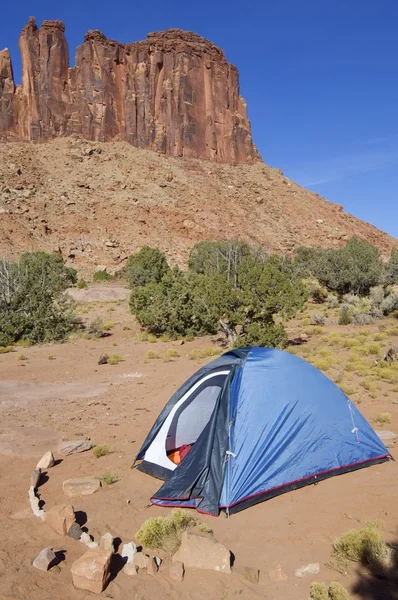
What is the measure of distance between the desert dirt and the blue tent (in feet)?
0.69

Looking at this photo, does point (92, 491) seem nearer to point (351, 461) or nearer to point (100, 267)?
point (351, 461)

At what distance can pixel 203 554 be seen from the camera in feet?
13.9

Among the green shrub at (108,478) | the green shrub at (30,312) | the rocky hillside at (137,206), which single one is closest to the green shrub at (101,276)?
the rocky hillside at (137,206)

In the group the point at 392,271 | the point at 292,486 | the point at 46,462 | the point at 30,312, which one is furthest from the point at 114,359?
the point at 392,271

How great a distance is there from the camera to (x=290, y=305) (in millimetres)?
15125

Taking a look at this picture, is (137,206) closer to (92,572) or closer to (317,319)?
(317,319)

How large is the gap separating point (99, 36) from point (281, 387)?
86.6 m

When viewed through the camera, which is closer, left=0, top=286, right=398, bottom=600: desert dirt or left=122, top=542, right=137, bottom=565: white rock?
left=0, top=286, right=398, bottom=600: desert dirt

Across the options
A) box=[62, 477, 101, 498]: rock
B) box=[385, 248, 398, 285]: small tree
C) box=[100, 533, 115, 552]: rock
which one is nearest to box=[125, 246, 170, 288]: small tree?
box=[385, 248, 398, 285]: small tree

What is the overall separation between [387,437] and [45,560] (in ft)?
18.0

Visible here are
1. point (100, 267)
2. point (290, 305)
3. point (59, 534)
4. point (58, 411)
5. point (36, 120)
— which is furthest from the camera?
point (36, 120)

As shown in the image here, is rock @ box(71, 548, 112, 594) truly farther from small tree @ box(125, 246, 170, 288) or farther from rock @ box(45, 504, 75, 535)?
small tree @ box(125, 246, 170, 288)

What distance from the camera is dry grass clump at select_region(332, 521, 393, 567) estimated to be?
13.8 feet

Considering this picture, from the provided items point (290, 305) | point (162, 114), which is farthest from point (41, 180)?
point (290, 305)
